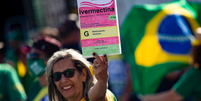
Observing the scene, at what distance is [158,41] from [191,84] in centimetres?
84

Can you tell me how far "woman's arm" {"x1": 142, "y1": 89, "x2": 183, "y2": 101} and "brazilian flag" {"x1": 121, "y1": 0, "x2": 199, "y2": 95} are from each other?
3.8 inches

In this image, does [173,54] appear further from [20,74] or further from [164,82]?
[20,74]

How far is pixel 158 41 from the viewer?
13.8 ft

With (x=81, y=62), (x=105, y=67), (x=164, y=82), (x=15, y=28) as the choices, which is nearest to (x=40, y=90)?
(x=81, y=62)

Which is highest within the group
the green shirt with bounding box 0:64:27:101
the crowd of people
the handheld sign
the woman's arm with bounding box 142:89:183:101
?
the handheld sign

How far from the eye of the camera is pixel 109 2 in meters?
2.27

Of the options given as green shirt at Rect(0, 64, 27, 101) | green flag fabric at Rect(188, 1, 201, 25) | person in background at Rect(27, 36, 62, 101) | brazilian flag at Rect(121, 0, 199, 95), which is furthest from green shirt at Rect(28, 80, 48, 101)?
green flag fabric at Rect(188, 1, 201, 25)

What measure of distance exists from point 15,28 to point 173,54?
3981 millimetres

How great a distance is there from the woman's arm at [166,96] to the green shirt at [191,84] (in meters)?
0.08

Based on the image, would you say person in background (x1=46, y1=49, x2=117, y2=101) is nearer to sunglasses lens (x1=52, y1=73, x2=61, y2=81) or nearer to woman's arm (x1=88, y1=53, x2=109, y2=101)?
sunglasses lens (x1=52, y1=73, x2=61, y2=81)

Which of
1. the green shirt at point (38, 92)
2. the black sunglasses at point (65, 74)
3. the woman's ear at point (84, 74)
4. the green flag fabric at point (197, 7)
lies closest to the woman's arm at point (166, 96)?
the green flag fabric at point (197, 7)

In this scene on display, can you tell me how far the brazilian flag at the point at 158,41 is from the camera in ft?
13.4

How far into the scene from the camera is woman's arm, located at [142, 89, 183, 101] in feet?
12.2

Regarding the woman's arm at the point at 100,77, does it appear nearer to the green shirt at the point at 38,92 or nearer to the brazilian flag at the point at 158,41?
the green shirt at the point at 38,92
